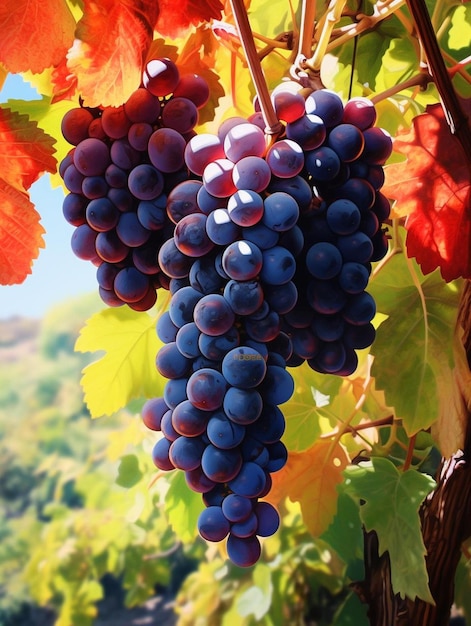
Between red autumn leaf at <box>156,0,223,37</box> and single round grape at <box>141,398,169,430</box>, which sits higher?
red autumn leaf at <box>156,0,223,37</box>

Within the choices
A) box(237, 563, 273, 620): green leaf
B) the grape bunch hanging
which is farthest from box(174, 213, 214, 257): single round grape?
box(237, 563, 273, 620): green leaf

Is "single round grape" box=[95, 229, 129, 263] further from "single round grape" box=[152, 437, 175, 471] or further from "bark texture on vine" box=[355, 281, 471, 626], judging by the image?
"bark texture on vine" box=[355, 281, 471, 626]

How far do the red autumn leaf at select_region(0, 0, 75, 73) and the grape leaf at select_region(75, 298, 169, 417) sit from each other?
0.24 metres

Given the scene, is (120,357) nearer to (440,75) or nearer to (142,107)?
(142,107)

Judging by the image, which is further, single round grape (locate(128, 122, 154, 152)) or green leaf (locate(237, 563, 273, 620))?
green leaf (locate(237, 563, 273, 620))

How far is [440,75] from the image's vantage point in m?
0.39

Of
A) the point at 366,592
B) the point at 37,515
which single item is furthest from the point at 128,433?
the point at 37,515

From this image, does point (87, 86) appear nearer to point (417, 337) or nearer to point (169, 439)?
point (169, 439)

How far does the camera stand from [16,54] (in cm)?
44

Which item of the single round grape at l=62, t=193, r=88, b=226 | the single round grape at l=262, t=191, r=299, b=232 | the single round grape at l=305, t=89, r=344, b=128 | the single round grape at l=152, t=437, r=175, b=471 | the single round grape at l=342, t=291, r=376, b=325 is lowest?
the single round grape at l=152, t=437, r=175, b=471

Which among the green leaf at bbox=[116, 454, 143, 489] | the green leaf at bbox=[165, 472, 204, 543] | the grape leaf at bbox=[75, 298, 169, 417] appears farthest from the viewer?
the green leaf at bbox=[116, 454, 143, 489]

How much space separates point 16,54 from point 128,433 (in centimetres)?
92

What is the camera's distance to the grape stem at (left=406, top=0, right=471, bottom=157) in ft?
1.17

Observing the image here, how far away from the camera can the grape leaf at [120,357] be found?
0.60m
